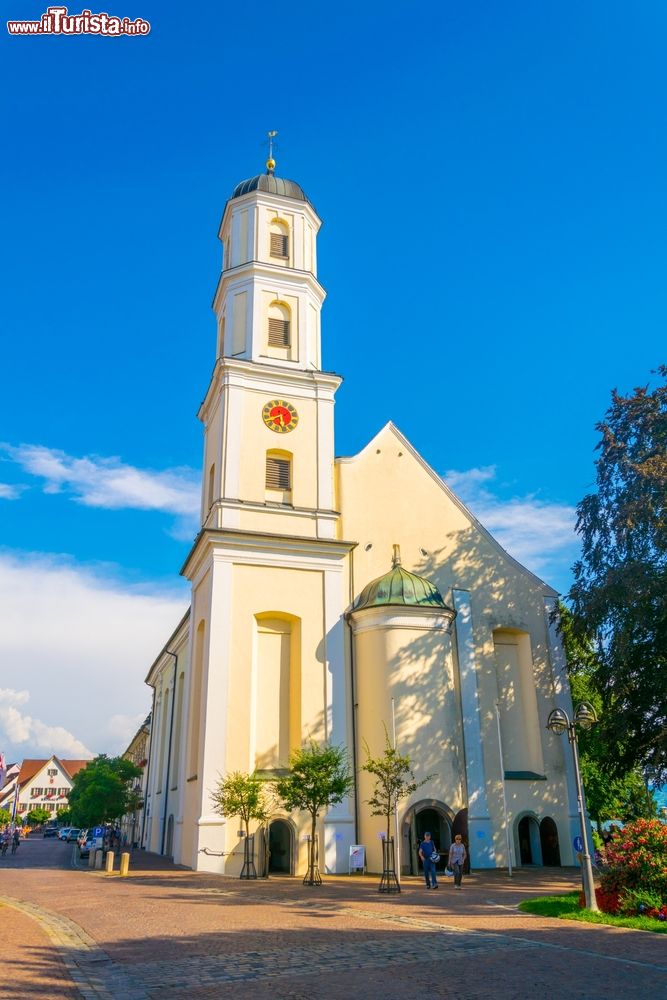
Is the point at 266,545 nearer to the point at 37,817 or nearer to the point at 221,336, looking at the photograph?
the point at 221,336

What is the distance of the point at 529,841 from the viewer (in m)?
29.6

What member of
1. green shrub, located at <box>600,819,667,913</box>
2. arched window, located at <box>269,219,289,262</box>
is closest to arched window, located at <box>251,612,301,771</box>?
green shrub, located at <box>600,819,667,913</box>

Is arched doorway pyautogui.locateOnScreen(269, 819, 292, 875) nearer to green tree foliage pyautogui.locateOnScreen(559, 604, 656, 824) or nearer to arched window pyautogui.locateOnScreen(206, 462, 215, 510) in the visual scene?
green tree foliage pyautogui.locateOnScreen(559, 604, 656, 824)

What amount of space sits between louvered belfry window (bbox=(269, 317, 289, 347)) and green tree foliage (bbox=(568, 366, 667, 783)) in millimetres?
13831

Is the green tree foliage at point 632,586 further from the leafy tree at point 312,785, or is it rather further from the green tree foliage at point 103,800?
the green tree foliage at point 103,800

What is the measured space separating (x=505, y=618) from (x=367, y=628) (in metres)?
6.77

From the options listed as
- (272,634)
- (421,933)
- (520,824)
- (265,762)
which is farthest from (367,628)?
(421,933)

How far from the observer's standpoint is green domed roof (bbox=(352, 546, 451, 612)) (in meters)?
29.2

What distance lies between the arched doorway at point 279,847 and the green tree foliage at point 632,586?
37.4 feet

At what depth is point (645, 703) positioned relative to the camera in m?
25.3

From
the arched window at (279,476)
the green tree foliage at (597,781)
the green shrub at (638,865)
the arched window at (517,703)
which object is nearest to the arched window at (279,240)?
the arched window at (279,476)

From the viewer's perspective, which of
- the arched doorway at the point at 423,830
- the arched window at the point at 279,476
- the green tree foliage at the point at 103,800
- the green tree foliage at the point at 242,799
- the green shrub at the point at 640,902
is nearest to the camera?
the green shrub at the point at 640,902

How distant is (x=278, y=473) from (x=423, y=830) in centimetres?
1428

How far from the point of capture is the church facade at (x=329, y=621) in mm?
27172
